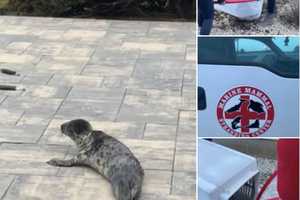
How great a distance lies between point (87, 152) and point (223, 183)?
2.10 metres

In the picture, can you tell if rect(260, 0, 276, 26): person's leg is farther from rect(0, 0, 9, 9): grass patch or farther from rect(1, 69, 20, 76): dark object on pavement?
rect(0, 0, 9, 9): grass patch

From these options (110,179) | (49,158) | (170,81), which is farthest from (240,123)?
(170,81)

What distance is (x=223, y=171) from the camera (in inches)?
95.7

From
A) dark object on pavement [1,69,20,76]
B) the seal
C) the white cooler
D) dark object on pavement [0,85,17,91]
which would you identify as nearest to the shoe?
the white cooler

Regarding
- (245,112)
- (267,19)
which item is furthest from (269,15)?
(245,112)

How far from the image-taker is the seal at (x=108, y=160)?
396cm

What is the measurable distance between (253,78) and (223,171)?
38cm

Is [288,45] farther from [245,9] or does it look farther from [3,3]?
[3,3]

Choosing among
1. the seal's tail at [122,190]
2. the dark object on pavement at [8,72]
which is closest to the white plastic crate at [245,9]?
the seal's tail at [122,190]

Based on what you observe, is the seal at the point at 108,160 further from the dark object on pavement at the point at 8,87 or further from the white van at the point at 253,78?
the white van at the point at 253,78

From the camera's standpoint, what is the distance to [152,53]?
24.1 feet

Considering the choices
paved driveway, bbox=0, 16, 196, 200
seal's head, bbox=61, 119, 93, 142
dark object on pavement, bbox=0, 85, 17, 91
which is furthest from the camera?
dark object on pavement, bbox=0, 85, 17, 91

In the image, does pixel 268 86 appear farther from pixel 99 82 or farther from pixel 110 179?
pixel 99 82

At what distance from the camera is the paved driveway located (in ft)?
13.9
